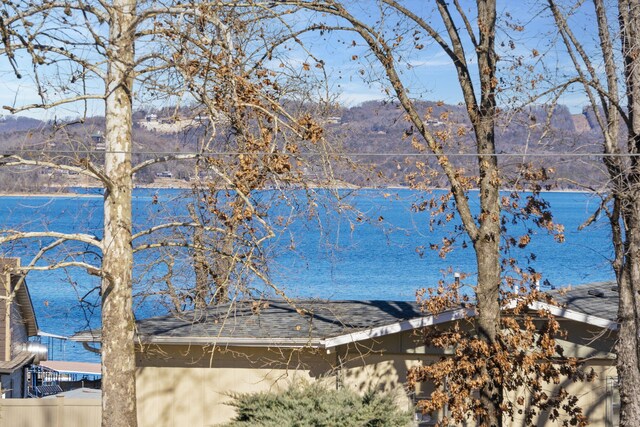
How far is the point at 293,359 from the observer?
1658 centimetres

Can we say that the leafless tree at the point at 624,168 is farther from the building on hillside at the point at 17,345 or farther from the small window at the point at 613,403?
the building on hillside at the point at 17,345

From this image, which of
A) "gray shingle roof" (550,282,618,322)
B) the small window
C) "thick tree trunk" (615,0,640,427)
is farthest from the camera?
"gray shingle roof" (550,282,618,322)

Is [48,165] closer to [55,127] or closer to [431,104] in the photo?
[55,127]

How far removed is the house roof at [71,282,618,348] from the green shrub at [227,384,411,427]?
1.63 metres

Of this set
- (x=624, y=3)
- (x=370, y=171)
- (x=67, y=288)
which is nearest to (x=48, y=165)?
(x=370, y=171)

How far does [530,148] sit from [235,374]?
20.1ft

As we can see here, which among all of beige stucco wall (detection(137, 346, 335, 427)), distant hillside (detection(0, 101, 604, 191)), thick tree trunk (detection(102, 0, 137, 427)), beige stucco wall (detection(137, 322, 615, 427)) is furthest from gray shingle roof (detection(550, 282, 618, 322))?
thick tree trunk (detection(102, 0, 137, 427))

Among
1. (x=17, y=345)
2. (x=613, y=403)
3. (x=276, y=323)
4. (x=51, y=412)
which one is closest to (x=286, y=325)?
(x=276, y=323)

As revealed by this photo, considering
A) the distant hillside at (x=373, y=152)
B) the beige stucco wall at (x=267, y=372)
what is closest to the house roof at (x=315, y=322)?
the beige stucco wall at (x=267, y=372)

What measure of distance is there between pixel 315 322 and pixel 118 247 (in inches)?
197

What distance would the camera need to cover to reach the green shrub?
1198cm

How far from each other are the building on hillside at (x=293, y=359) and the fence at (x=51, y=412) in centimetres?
358

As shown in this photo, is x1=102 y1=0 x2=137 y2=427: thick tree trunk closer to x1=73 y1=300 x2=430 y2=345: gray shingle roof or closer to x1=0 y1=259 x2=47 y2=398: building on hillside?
x1=73 y1=300 x2=430 y2=345: gray shingle roof

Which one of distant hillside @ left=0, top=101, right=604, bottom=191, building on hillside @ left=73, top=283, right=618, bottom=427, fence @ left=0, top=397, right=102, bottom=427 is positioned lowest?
fence @ left=0, top=397, right=102, bottom=427
